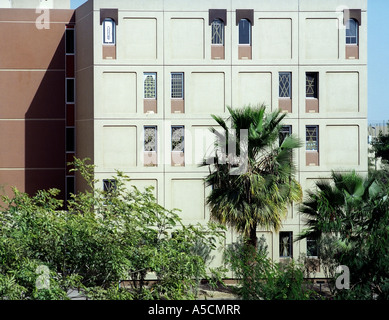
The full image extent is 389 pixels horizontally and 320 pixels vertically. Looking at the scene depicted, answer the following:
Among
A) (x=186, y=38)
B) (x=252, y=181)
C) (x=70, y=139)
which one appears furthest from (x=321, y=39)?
(x=70, y=139)

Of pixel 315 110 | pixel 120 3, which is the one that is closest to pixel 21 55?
pixel 120 3

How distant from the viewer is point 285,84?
3441 cm

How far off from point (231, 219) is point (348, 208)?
4.47 metres

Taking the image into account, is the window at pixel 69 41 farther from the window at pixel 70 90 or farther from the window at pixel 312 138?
the window at pixel 312 138

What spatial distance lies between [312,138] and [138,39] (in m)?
10.0

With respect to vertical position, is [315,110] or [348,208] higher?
[315,110]

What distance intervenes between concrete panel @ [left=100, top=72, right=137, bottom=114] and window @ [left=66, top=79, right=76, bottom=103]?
4.19 metres

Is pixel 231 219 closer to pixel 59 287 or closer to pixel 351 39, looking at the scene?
pixel 59 287

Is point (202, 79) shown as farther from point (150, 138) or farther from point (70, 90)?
point (70, 90)

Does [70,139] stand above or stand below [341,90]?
below

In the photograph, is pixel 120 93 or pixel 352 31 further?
pixel 352 31

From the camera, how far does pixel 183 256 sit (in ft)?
51.0

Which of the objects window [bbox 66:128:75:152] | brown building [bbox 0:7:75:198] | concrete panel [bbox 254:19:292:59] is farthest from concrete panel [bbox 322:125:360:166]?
brown building [bbox 0:7:75:198]
